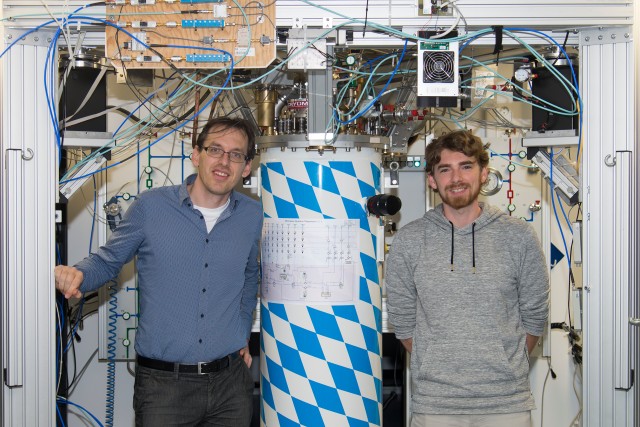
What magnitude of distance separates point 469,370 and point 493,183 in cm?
152

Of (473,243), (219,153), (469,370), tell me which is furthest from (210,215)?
(469,370)

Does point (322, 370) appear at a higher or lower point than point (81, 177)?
lower

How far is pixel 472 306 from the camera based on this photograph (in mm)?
2506

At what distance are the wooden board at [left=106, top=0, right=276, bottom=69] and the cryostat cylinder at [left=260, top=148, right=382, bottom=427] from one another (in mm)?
435

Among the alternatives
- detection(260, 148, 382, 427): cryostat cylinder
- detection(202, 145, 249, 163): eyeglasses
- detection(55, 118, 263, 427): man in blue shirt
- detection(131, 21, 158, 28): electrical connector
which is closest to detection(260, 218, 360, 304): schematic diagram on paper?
detection(260, 148, 382, 427): cryostat cylinder

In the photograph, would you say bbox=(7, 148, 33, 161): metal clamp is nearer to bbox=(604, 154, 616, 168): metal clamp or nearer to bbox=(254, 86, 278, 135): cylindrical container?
bbox=(254, 86, 278, 135): cylindrical container

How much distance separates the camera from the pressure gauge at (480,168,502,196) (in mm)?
3764

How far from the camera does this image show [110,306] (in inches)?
149

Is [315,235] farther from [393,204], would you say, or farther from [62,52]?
[62,52]

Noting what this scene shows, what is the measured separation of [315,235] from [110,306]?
1.55m

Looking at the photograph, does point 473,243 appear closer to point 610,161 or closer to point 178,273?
point 610,161

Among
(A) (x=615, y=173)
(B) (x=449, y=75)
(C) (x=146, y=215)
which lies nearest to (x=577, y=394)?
(A) (x=615, y=173)

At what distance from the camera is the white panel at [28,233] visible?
271 centimetres

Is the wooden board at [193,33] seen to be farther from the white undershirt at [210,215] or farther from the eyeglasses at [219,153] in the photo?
the white undershirt at [210,215]
